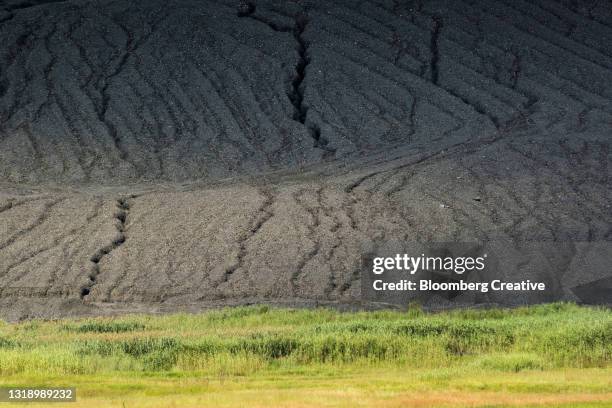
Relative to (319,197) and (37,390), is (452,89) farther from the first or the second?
(37,390)

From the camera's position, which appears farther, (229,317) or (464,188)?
(464,188)

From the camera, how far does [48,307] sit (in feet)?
106

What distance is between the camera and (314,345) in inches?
897

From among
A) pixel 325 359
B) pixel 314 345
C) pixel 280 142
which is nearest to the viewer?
pixel 325 359

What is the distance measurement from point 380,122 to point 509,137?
5611mm

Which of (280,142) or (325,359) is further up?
(280,142)

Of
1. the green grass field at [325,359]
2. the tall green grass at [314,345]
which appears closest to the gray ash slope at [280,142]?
the green grass field at [325,359]

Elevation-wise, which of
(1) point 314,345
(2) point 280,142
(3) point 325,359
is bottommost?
(3) point 325,359

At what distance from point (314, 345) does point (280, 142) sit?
84.9 ft

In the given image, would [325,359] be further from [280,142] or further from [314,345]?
[280,142]

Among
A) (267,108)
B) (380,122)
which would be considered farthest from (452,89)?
(267,108)

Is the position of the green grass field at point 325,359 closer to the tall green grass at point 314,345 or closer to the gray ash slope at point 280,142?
the tall green grass at point 314,345

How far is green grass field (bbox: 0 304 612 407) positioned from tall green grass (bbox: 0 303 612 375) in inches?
1.2

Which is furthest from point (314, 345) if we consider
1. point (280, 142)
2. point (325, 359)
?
point (280, 142)
